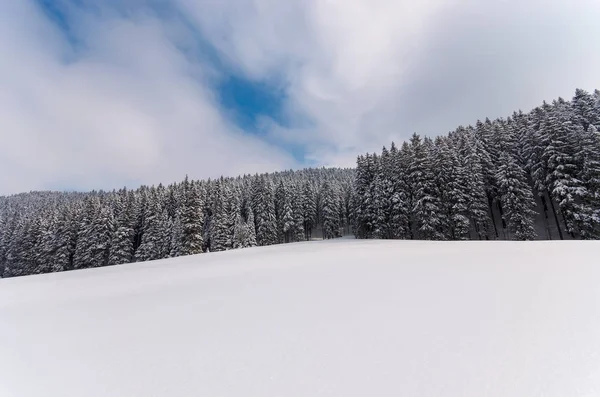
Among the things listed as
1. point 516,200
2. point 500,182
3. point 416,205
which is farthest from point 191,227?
point 516,200

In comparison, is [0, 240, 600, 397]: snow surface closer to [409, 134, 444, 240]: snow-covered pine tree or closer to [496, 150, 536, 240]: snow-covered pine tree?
[409, 134, 444, 240]: snow-covered pine tree

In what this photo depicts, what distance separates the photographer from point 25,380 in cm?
516

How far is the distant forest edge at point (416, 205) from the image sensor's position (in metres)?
31.9

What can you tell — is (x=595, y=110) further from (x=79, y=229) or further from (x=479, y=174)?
(x=79, y=229)

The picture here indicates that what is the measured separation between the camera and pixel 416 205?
3703cm

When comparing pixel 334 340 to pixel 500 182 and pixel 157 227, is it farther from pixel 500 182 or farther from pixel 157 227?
pixel 157 227

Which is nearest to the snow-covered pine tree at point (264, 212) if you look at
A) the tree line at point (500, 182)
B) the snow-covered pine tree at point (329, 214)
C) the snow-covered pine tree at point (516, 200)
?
the snow-covered pine tree at point (329, 214)

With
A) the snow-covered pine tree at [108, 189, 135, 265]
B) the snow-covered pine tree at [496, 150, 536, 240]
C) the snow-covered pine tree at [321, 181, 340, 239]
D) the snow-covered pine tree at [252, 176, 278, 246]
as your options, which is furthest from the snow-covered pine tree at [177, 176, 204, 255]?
the snow-covered pine tree at [496, 150, 536, 240]

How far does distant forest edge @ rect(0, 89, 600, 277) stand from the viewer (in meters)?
31.9

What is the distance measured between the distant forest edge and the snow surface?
27.6 meters

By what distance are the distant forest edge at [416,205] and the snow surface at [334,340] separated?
27.6 metres

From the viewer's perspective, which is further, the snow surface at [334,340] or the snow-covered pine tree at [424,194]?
the snow-covered pine tree at [424,194]

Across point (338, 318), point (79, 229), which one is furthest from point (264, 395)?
point (79, 229)

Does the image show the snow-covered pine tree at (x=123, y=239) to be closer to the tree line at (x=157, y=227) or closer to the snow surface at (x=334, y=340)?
the tree line at (x=157, y=227)
